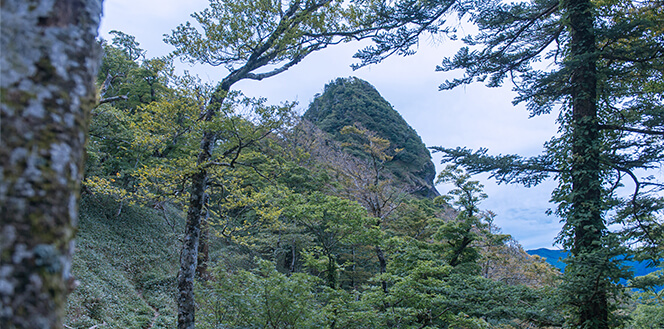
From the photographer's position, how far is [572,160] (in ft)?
16.5

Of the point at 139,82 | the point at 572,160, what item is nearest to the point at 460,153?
the point at 572,160

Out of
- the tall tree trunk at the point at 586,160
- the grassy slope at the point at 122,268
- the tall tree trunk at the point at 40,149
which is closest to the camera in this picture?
the tall tree trunk at the point at 40,149

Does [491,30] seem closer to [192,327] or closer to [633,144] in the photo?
[633,144]

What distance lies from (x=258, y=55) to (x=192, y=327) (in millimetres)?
5305

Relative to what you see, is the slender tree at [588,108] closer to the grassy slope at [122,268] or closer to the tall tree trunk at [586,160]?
the tall tree trunk at [586,160]

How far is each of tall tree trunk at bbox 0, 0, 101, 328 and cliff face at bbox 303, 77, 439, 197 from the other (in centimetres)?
3729

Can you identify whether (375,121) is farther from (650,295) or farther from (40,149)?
(40,149)

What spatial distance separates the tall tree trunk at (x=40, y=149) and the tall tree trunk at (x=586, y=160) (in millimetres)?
5178

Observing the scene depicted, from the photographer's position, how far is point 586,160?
4852mm

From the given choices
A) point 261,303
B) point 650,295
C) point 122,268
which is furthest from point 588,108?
point 122,268

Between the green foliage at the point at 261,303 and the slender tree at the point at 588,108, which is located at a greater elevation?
the slender tree at the point at 588,108

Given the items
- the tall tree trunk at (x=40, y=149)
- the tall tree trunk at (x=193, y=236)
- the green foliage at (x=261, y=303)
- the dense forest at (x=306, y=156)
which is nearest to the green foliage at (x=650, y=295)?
the dense forest at (x=306, y=156)

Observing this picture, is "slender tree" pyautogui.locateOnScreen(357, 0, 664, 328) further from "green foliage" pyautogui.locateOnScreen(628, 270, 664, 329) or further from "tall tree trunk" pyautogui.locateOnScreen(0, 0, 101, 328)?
"tall tree trunk" pyautogui.locateOnScreen(0, 0, 101, 328)

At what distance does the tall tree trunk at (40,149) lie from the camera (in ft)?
3.31
